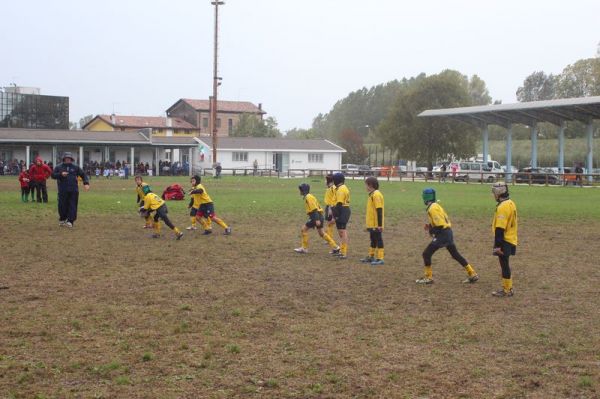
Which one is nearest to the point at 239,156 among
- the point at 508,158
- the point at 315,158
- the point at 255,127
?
the point at 315,158

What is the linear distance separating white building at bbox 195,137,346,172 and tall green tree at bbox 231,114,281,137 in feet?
54.4

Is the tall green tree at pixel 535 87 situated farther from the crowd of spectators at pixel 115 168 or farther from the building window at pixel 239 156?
the crowd of spectators at pixel 115 168

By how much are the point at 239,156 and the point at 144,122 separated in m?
29.9

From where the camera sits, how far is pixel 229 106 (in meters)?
113

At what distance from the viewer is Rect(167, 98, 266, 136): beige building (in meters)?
108

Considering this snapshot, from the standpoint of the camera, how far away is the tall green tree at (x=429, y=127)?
241ft

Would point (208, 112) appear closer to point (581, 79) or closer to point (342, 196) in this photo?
point (581, 79)

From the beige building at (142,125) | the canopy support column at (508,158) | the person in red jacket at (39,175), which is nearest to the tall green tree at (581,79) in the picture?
the canopy support column at (508,158)

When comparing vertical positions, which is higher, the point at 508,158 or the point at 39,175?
the point at 508,158

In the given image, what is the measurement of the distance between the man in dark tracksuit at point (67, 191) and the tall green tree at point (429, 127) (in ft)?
188

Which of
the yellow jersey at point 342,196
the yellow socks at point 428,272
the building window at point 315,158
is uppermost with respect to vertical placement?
the building window at point 315,158

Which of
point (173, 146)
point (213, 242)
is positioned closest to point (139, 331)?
point (213, 242)

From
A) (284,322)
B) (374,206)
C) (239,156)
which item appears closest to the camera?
(284,322)

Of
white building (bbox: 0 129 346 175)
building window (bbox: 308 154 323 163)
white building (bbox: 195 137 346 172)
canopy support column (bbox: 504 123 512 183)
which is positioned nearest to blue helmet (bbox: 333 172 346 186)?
canopy support column (bbox: 504 123 512 183)
